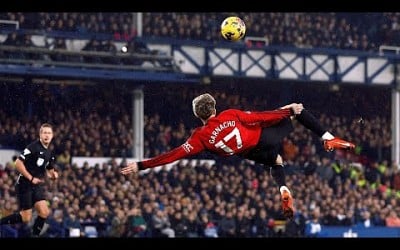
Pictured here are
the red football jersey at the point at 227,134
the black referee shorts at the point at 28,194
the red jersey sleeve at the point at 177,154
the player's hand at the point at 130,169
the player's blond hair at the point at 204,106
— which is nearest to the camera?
the player's hand at the point at 130,169

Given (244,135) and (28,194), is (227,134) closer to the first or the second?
(244,135)

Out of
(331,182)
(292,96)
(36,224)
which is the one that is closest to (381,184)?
(331,182)

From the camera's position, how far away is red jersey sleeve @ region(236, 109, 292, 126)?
49.4ft

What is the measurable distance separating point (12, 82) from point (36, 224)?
40.1ft

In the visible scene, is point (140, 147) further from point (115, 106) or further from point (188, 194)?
point (188, 194)

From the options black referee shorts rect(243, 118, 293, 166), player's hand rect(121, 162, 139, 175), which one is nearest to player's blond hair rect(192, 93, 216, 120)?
black referee shorts rect(243, 118, 293, 166)

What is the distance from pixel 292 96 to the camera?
34.0 metres

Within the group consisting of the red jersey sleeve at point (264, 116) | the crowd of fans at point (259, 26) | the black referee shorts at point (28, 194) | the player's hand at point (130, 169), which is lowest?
the black referee shorts at point (28, 194)

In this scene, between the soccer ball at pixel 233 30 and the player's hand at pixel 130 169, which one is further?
the soccer ball at pixel 233 30

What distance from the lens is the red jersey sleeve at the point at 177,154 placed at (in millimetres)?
14664

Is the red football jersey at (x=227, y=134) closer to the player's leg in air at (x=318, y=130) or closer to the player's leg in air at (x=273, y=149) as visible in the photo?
the player's leg in air at (x=273, y=149)

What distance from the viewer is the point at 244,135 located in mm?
15148

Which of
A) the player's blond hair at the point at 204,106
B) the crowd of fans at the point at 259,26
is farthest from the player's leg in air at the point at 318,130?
the crowd of fans at the point at 259,26

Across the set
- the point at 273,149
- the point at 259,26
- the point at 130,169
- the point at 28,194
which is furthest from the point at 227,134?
the point at 259,26
